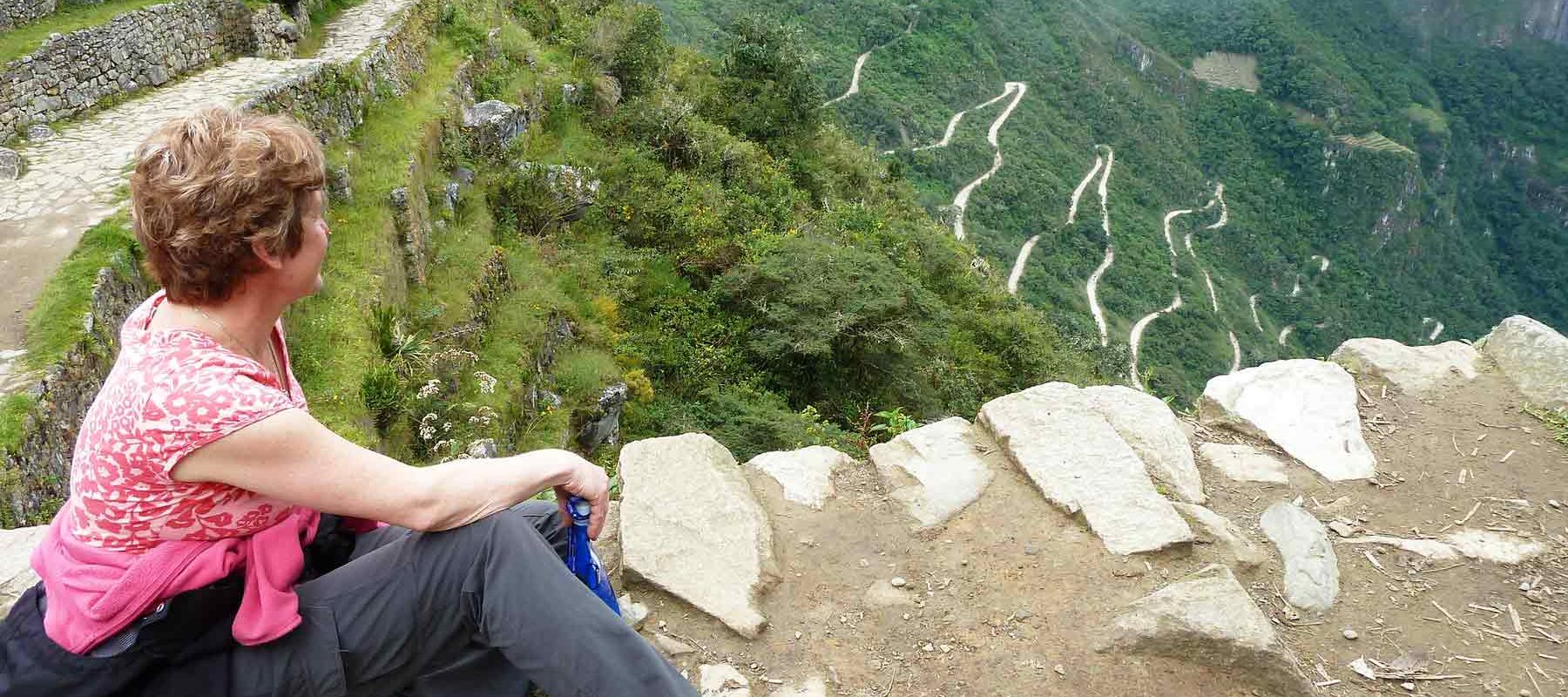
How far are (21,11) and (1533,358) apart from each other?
1166 centimetres

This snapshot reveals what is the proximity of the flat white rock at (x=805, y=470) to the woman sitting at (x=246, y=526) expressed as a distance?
1762 mm

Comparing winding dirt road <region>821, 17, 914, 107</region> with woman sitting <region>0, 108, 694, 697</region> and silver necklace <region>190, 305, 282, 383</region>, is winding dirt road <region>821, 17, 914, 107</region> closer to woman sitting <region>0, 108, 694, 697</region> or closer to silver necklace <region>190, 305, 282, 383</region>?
silver necklace <region>190, 305, 282, 383</region>

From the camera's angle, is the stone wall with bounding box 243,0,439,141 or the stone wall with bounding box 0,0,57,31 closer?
the stone wall with bounding box 0,0,57,31

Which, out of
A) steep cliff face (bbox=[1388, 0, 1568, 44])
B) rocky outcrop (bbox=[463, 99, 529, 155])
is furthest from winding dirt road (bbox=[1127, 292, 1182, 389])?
steep cliff face (bbox=[1388, 0, 1568, 44])

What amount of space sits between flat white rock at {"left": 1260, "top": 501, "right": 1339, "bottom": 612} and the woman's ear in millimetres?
3312

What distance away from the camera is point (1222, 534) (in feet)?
10.5

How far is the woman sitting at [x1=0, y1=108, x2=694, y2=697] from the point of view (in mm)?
1573

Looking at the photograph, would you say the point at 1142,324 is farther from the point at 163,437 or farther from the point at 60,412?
the point at 163,437

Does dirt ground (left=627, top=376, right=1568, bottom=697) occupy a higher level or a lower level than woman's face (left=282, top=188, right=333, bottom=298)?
lower

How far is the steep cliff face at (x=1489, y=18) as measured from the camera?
106000 mm

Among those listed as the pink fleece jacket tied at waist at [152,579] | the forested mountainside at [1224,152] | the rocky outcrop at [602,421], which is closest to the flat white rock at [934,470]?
the pink fleece jacket tied at waist at [152,579]

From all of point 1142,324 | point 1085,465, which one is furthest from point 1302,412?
point 1142,324

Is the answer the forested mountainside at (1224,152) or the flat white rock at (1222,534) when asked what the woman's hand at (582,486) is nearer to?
the flat white rock at (1222,534)

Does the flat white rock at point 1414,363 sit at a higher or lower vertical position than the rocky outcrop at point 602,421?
higher
